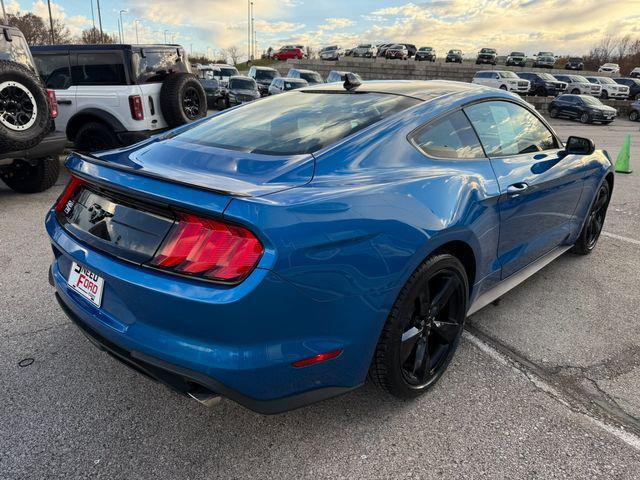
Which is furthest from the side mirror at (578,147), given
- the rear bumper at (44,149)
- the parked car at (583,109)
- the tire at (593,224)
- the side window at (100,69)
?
the parked car at (583,109)

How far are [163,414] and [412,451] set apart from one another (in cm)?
119

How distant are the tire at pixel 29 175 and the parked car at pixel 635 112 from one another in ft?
103

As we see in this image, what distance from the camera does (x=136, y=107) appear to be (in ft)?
22.4

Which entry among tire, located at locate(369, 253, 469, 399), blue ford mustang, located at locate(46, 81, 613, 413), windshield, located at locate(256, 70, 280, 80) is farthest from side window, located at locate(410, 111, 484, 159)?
windshield, located at locate(256, 70, 280, 80)

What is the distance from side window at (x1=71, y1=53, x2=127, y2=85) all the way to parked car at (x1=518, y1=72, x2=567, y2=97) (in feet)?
104

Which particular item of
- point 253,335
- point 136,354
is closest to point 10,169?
point 136,354

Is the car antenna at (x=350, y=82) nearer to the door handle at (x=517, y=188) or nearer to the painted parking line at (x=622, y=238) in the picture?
the door handle at (x=517, y=188)

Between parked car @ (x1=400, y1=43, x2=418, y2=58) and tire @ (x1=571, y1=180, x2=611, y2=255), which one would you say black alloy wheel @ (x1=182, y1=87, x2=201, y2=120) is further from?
Result: parked car @ (x1=400, y1=43, x2=418, y2=58)

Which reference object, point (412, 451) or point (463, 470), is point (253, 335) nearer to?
point (412, 451)

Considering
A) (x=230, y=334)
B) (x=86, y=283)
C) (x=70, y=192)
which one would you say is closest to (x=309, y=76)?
(x=70, y=192)

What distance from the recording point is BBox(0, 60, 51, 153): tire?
490 centimetres

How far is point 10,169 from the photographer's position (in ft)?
20.6

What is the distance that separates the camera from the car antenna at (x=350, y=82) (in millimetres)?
3033

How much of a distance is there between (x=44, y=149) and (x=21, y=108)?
0.59m
